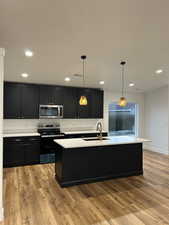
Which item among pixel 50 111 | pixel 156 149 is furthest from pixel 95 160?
pixel 156 149

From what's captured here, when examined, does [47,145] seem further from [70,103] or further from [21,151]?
[70,103]

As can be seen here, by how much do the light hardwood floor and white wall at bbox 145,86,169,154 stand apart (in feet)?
8.74

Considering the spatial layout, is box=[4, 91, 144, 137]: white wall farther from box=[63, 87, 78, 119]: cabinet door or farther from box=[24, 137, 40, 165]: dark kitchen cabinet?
box=[24, 137, 40, 165]: dark kitchen cabinet

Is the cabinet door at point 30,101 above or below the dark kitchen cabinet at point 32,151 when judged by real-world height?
above

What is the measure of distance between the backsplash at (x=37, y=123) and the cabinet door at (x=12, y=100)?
1.49 ft

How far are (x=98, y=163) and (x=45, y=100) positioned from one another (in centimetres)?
269

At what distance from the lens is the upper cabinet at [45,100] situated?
4.70 m

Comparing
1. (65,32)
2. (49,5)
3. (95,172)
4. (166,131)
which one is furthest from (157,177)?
(49,5)

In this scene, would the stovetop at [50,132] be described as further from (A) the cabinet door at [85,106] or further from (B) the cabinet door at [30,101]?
(A) the cabinet door at [85,106]

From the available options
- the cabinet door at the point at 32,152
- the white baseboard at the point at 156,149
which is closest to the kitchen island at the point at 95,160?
the cabinet door at the point at 32,152

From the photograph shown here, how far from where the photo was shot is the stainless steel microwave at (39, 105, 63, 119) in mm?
5070

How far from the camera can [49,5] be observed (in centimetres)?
207

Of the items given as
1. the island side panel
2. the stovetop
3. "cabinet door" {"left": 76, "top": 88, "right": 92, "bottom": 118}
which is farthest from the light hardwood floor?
"cabinet door" {"left": 76, "top": 88, "right": 92, "bottom": 118}

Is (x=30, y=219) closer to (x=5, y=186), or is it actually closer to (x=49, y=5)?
(x=5, y=186)
